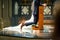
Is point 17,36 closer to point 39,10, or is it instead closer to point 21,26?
point 21,26

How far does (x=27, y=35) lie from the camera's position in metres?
2.45

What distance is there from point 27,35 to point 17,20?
270 millimetres

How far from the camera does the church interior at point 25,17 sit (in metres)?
2.41

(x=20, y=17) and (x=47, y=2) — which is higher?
(x=47, y=2)

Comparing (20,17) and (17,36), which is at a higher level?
(20,17)

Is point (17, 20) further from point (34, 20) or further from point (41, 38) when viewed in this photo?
point (41, 38)

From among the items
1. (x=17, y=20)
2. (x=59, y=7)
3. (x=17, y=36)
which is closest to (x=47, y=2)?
(x=17, y=20)

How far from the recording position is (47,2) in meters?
2.44

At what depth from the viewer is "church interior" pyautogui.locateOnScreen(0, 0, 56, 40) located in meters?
2.41

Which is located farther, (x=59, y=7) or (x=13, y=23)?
(x=13, y=23)

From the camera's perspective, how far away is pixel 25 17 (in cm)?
249

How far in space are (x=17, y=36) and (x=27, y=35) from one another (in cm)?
17

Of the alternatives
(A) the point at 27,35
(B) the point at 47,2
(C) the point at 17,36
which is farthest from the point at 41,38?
(B) the point at 47,2

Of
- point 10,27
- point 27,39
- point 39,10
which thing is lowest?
point 27,39
